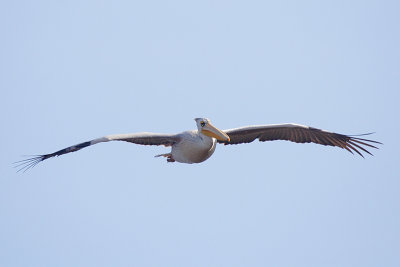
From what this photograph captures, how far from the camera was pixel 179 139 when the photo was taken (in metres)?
13.4

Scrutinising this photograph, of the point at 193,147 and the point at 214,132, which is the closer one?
the point at 214,132

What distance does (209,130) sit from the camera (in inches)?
512

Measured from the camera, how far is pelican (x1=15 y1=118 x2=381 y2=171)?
42.4 feet

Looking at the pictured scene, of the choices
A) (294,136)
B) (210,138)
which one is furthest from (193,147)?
(294,136)

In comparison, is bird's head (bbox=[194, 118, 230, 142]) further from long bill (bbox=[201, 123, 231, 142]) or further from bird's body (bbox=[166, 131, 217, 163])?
bird's body (bbox=[166, 131, 217, 163])

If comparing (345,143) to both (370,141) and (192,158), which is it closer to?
(370,141)

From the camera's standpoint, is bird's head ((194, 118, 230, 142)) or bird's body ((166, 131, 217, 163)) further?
bird's body ((166, 131, 217, 163))

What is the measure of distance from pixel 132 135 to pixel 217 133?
5.08 ft

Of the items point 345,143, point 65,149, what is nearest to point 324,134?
point 345,143

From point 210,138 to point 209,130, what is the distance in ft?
0.57

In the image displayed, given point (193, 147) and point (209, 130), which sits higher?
point (209, 130)

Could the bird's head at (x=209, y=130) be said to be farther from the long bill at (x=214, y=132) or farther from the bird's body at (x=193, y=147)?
the bird's body at (x=193, y=147)

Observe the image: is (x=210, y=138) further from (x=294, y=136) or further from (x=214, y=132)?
(x=294, y=136)

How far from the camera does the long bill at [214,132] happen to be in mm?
12898
